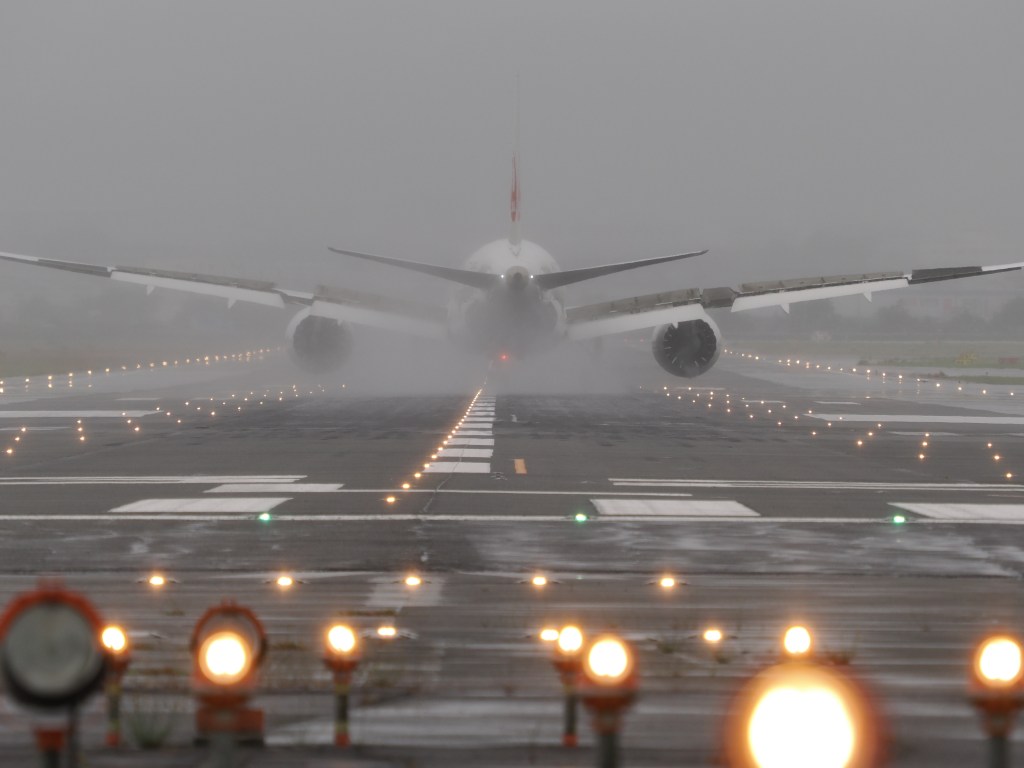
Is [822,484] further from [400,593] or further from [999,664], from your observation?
[999,664]

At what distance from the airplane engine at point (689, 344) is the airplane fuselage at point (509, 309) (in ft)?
14.6

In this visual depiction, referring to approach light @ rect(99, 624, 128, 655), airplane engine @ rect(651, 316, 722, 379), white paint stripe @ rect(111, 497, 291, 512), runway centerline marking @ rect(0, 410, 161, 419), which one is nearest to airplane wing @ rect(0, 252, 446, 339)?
runway centerline marking @ rect(0, 410, 161, 419)

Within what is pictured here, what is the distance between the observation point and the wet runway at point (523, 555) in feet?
30.8

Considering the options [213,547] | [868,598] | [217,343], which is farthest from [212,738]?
[217,343]

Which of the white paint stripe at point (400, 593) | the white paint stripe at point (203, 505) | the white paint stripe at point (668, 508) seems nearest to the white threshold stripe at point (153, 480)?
the white paint stripe at point (203, 505)

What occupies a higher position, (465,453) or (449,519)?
(465,453)

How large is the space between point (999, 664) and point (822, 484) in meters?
21.8

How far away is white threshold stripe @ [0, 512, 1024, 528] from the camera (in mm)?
20859

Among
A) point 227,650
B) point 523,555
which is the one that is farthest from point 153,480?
point 227,650

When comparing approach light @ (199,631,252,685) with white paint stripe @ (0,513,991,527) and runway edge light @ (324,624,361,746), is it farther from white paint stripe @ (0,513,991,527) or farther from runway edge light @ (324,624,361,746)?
white paint stripe @ (0,513,991,527)

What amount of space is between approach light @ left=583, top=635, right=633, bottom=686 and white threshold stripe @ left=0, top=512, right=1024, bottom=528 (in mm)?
14770

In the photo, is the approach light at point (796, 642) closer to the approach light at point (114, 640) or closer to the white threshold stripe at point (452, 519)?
the approach light at point (114, 640)

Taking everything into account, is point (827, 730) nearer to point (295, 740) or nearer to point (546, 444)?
point (295, 740)

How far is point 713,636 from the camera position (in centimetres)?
1197
